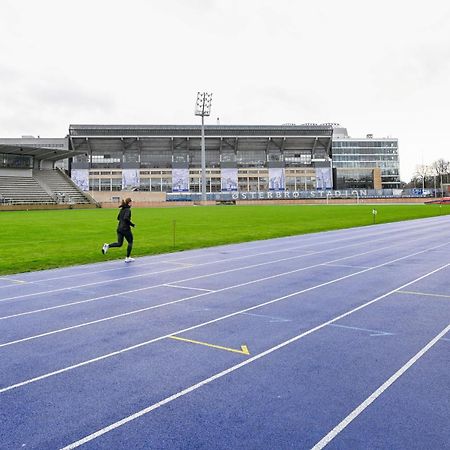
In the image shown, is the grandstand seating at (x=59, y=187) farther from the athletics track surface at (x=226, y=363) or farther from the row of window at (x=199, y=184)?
the athletics track surface at (x=226, y=363)

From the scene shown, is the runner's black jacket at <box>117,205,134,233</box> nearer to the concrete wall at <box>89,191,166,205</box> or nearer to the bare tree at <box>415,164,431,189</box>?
the concrete wall at <box>89,191,166,205</box>

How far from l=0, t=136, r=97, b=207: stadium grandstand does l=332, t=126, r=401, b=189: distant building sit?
8610cm

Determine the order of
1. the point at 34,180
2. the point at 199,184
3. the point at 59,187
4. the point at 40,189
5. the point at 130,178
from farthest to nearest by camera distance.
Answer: the point at 199,184 < the point at 130,178 < the point at 59,187 < the point at 34,180 < the point at 40,189

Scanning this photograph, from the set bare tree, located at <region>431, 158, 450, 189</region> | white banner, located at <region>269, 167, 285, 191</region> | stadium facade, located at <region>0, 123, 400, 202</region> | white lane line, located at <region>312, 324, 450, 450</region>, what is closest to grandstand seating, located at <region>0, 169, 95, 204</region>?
stadium facade, located at <region>0, 123, 400, 202</region>

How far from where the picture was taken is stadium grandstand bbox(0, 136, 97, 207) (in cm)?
6562

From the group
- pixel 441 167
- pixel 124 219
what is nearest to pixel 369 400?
pixel 124 219

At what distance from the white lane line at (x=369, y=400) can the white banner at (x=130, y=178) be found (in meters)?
111

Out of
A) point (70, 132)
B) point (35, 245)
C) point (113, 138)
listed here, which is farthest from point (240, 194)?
point (35, 245)

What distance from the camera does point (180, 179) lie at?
11394 centimetres

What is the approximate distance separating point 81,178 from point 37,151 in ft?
132

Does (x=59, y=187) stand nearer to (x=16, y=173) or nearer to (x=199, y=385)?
(x=16, y=173)

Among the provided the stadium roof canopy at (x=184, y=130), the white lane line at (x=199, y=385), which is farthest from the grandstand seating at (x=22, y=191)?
the white lane line at (x=199, y=385)

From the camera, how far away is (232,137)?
374 ft

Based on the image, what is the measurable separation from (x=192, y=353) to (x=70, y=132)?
115 meters
